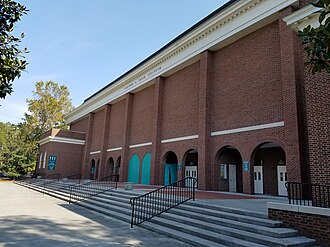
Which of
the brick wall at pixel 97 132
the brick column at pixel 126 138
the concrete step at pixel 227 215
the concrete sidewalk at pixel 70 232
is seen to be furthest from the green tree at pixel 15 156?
the concrete step at pixel 227 215

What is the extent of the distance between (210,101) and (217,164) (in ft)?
13.9

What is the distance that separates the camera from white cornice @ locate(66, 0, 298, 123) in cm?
1551

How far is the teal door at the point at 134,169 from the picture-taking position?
24984 millimetres

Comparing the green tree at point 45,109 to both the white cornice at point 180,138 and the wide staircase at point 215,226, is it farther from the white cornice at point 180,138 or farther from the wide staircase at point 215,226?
the wide staircase at point 215,226

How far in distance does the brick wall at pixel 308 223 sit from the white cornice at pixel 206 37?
11508 mm

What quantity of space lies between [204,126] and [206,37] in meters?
6.27

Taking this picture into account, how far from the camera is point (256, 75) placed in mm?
15727

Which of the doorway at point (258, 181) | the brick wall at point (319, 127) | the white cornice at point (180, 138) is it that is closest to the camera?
the brick wall at point (319, 127)

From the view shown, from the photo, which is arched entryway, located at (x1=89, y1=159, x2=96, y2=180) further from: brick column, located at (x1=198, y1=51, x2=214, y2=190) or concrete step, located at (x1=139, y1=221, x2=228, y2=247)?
concrete step, located at (x1=139, y1=221, x2=228, y2=247)

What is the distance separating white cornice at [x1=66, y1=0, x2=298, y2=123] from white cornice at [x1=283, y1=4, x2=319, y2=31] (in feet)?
18.5

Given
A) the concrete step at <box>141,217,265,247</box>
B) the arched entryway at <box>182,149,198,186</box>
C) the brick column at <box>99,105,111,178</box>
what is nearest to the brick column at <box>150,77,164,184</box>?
the arched entryway at <box>182,149,198,186</box>

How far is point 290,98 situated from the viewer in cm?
1307

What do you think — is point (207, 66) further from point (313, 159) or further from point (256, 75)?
point (313, 159)

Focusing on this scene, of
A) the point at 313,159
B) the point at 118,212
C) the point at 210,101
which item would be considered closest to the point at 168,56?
the point at 210,101
